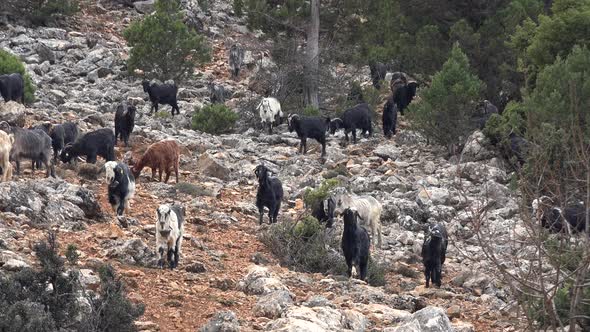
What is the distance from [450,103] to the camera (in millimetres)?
25047

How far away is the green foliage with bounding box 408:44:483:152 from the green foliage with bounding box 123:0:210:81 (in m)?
9.31

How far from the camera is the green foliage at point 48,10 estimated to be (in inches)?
1481

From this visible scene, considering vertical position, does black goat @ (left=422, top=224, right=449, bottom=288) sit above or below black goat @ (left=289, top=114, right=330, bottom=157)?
below

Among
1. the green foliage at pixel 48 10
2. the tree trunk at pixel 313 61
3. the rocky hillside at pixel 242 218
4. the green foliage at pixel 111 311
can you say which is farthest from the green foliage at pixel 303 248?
the green foliage at pixel 48 10

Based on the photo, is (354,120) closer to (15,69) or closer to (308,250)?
(15,69)

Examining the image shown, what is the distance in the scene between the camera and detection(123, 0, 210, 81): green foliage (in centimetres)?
3148

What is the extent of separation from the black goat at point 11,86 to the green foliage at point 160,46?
6.65m

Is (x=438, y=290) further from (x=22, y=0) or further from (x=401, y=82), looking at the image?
(x=22, y=0)

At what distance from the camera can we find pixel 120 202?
16.2 meters

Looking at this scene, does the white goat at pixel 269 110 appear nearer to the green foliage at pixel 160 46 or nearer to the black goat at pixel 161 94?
the black goat at pixel 161 94

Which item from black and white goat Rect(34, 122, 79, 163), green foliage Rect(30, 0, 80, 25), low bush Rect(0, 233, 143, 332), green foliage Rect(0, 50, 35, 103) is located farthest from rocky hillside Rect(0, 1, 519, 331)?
green foliage Rect(30, 0, 80, 25)

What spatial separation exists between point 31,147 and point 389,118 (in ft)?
40.1

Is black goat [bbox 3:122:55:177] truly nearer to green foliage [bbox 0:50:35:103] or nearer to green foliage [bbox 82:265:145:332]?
green foliage [bbox 82:265:145:332]

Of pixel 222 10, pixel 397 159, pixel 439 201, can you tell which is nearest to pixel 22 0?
pixel 222 10
